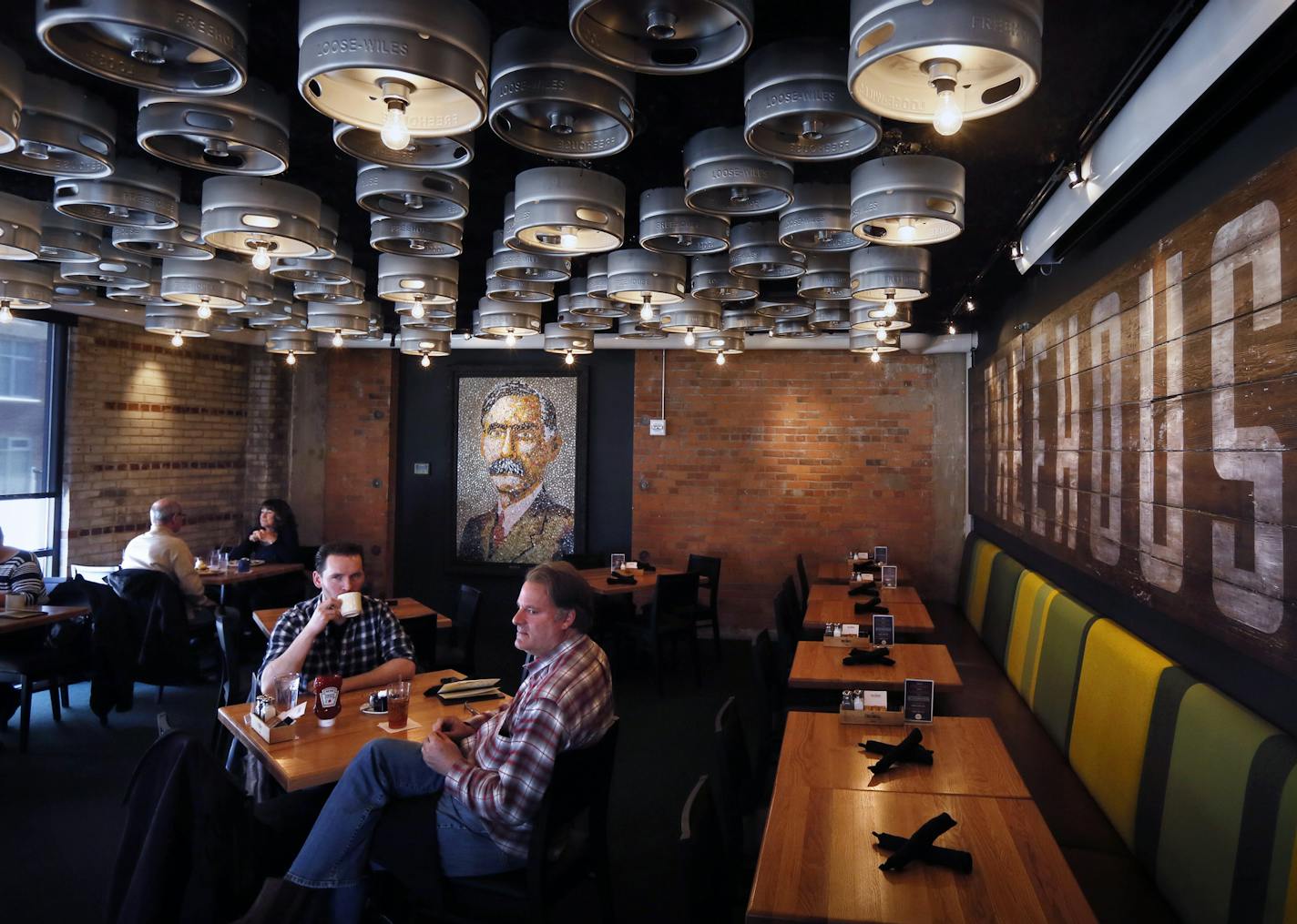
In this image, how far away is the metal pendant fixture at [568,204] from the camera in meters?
3.21

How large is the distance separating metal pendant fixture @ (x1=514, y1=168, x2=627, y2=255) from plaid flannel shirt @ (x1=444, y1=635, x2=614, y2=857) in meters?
1.57

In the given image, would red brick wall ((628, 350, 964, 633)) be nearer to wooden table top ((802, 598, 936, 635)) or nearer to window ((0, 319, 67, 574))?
wooden table top ((802, 598, 936, 635))

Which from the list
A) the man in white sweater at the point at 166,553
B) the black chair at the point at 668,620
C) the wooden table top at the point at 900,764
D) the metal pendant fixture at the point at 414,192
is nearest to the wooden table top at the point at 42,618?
the man in white sweater at the point at 166,553

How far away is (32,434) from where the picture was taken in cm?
699

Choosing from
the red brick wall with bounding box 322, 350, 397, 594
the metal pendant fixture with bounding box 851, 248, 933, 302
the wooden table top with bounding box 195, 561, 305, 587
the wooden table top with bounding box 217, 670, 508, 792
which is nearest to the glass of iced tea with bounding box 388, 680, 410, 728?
the wooden table top with bounding box 217, 670, 508, 792

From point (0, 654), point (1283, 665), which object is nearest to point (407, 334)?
point (0, 654)

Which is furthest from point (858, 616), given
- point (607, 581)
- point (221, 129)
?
point (221, 129)

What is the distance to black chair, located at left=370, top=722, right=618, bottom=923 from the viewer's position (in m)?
2.62

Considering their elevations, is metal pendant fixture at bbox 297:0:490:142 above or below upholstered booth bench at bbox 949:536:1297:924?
above

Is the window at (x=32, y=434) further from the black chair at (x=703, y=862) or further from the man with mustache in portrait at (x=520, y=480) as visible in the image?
the black chair at (x=703, y=862)

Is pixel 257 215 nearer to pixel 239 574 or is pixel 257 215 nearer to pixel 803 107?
pixel 803 107

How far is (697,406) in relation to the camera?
8.97 metres

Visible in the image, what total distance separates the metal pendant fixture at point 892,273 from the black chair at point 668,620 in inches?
125

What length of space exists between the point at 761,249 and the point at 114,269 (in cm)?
361
